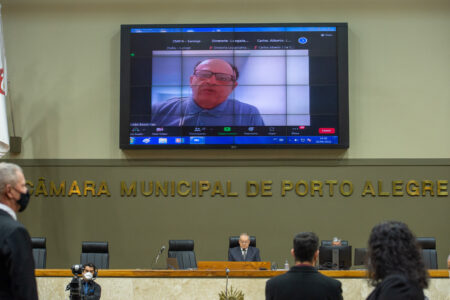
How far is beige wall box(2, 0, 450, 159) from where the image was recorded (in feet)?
32.7

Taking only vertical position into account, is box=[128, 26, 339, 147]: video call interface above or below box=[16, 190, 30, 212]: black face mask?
above

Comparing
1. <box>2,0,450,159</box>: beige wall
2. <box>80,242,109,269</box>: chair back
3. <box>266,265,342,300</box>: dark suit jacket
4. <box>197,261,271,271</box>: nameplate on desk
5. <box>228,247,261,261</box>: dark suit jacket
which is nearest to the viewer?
<box>266,265,342,300</box>: dark suit jacket

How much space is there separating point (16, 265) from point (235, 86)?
7.47 m

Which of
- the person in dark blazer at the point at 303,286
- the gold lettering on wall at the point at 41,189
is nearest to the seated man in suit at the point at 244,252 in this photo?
the gold lettering on wall at the point at 41,189

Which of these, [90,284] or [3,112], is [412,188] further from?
[3,112]

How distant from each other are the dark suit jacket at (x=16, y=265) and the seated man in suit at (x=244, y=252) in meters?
6.07

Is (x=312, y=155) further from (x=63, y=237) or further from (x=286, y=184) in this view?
(x=63, y=237)

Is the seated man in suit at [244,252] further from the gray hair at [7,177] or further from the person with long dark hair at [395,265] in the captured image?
the person with long dark hair at [395,265]

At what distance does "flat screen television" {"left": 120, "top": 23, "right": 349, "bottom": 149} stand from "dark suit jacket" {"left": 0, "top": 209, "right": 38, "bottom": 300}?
7.13 m

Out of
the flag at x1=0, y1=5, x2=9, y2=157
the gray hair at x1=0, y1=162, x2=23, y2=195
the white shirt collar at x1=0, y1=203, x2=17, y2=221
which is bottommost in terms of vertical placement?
the white shirt collar at x1=0, y1=203, x2=17, y2=221

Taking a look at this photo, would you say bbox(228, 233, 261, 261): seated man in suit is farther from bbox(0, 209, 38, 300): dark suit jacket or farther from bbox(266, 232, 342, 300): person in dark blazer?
bbox(0, 209, 38, 300): dark suit jacket

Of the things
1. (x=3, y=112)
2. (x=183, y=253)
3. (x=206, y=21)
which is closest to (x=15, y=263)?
(x=183, y=253)

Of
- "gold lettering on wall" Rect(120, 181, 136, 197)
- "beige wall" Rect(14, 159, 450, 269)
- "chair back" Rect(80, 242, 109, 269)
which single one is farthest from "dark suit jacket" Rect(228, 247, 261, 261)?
"gold lettering on wall" Rect(120, 181, 136, 197)

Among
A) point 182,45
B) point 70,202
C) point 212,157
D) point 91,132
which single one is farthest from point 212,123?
point 70,202
